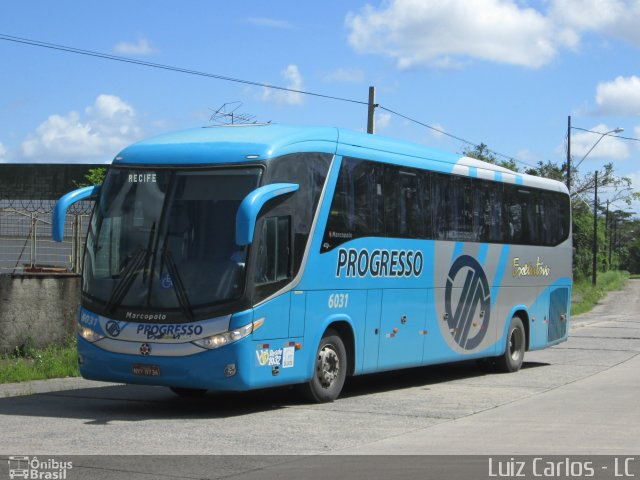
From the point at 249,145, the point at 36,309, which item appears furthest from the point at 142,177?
the point at 36,309

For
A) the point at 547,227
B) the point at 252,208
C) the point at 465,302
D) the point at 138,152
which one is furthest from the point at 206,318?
the point at 547,227

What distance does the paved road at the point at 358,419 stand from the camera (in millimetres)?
10188

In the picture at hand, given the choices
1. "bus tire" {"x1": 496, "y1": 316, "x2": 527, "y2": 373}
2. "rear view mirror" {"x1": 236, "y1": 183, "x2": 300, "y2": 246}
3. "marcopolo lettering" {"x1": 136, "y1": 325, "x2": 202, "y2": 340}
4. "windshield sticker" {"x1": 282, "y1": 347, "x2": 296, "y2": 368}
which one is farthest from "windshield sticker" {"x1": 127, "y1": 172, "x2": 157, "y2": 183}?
"bus tire" {"x1": 496, "y1": 316, "x2": 527, "y2": 373}

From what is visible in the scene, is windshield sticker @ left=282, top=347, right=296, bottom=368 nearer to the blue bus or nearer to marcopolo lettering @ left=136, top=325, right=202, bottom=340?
the blue bus

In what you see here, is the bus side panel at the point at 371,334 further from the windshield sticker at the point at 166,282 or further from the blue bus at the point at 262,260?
the windshield sticker at the point at 166,282

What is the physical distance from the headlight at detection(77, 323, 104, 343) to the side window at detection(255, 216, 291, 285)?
206 centimetres

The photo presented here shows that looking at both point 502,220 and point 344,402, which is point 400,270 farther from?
point 502,220

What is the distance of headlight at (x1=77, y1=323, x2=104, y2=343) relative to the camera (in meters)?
12.5

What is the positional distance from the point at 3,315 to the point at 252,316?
7365 millimetres

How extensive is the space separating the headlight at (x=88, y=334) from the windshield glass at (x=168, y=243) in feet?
1.06

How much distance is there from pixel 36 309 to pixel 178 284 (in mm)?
7190

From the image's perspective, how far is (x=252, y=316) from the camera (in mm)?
12016

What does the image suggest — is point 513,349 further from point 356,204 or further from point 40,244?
point 40,244

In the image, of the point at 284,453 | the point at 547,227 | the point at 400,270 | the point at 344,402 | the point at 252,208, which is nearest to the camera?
the point at 284,453
